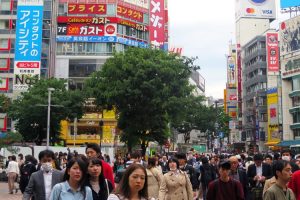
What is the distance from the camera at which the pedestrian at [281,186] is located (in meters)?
5.60

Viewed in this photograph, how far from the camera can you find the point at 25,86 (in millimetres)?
47062

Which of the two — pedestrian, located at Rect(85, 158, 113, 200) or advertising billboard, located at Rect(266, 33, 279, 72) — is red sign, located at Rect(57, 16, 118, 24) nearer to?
advertising billboard, located at Rect(266, 33, 279, 72)

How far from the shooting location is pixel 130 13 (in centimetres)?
5388

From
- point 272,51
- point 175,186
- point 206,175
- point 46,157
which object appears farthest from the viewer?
point 272,51

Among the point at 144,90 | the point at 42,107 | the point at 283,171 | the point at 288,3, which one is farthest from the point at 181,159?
the point at 288,3

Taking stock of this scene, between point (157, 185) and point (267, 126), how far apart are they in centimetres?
5986

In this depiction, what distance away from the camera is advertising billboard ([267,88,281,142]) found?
6334 centimetres

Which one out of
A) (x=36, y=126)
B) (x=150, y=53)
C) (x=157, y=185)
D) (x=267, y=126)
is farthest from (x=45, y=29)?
(x=157, y=185)

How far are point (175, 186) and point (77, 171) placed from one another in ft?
12.3

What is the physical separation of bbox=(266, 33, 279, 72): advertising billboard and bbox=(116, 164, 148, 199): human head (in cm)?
6373

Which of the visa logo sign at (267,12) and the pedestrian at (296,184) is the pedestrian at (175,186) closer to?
the pedestrian at (296,184)

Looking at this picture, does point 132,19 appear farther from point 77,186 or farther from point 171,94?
point 77,186

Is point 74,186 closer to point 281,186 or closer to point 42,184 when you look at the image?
point 42,184

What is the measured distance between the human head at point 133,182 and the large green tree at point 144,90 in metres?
27.7
